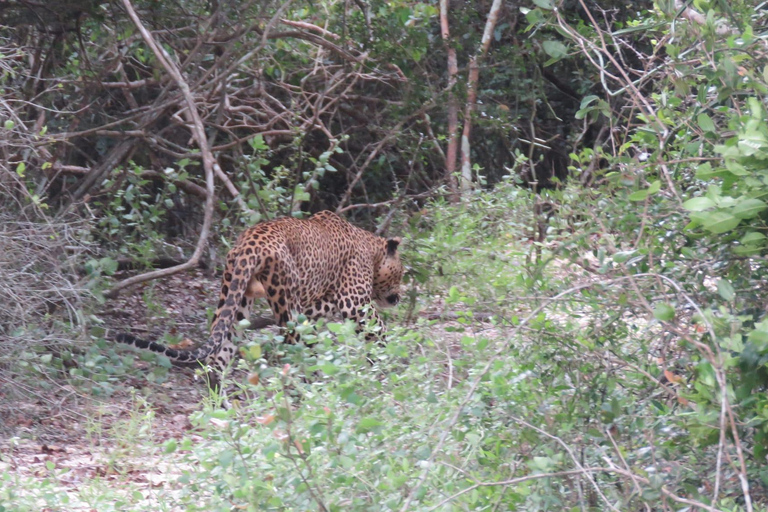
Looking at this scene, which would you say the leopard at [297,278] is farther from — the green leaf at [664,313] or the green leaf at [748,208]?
the green leaf at [748,208]

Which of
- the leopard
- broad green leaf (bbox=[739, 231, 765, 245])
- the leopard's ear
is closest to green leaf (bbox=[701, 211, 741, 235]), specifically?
broad green leaf (bbox=[739, 231, 765, 245])

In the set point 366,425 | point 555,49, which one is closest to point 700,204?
point 555,49

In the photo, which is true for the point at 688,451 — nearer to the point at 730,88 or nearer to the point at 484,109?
the point at 730,88

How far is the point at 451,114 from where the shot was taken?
884 cm

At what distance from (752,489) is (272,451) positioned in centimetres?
149

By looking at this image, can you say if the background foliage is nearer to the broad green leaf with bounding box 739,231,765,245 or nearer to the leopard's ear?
the broad green leaf with bounding box 739,231,765,245

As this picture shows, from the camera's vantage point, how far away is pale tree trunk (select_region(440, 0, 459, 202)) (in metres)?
8.09

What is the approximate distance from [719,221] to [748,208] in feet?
0.32

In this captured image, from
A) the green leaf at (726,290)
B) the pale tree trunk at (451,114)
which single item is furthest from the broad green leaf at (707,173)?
the pale tree trunk at (451,114)

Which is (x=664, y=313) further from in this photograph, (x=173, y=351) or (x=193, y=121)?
(x=173, y=351)

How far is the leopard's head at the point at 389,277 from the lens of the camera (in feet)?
24.6

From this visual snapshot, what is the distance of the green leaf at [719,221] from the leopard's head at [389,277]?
4.86 m

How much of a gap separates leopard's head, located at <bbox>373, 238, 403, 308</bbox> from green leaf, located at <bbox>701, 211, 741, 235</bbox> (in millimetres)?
4861

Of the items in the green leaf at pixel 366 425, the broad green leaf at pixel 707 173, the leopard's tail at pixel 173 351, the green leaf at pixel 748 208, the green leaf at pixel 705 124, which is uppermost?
the green leaf at pixel 705 124
